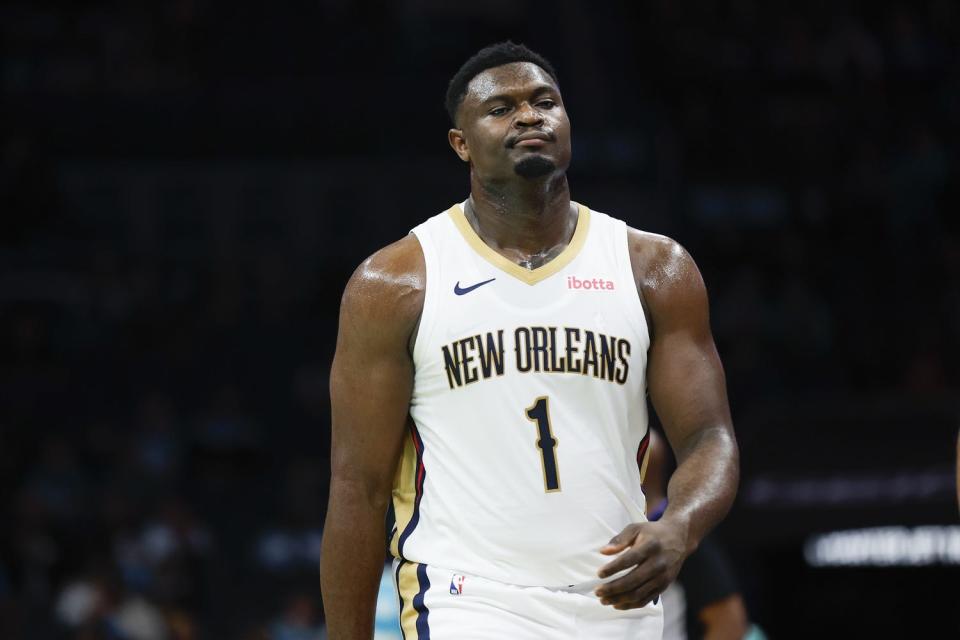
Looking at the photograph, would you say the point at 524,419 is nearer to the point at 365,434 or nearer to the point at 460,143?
the point at 365,434

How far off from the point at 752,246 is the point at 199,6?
693 cm

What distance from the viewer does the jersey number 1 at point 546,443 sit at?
13.6ft

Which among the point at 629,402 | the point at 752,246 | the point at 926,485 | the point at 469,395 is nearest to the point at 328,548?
the point at 469,395

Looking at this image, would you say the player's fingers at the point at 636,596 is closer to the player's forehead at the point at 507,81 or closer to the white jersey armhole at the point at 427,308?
the white jersey armhole at the point at 427,308

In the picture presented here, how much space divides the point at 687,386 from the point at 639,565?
2.55 ft

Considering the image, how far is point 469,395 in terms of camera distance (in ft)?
13.9

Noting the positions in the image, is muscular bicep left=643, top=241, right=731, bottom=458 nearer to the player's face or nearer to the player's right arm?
the player's face

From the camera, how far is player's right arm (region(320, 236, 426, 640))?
14.1 ft

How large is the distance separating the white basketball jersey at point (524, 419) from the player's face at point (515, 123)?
0.87 ft

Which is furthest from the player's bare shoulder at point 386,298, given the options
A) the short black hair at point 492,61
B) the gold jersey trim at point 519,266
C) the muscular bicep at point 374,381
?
the short black hair at point 492,61

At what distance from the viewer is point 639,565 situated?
3.65 metres

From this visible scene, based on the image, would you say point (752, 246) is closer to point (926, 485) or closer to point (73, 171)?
point (926, 485)

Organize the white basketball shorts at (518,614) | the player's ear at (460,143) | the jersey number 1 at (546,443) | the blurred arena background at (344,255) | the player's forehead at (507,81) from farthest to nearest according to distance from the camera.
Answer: the blurred arena background at (344,255), the player's ear at (460,143), the player's forehead at (507,81), the jersey number 1 at (546,443), the white basketball shorts at (518,614)

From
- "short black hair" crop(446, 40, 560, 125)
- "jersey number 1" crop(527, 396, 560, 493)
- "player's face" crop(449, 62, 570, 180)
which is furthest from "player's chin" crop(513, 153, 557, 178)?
"jersey number 1" crop(527, 396, 560, 493)
